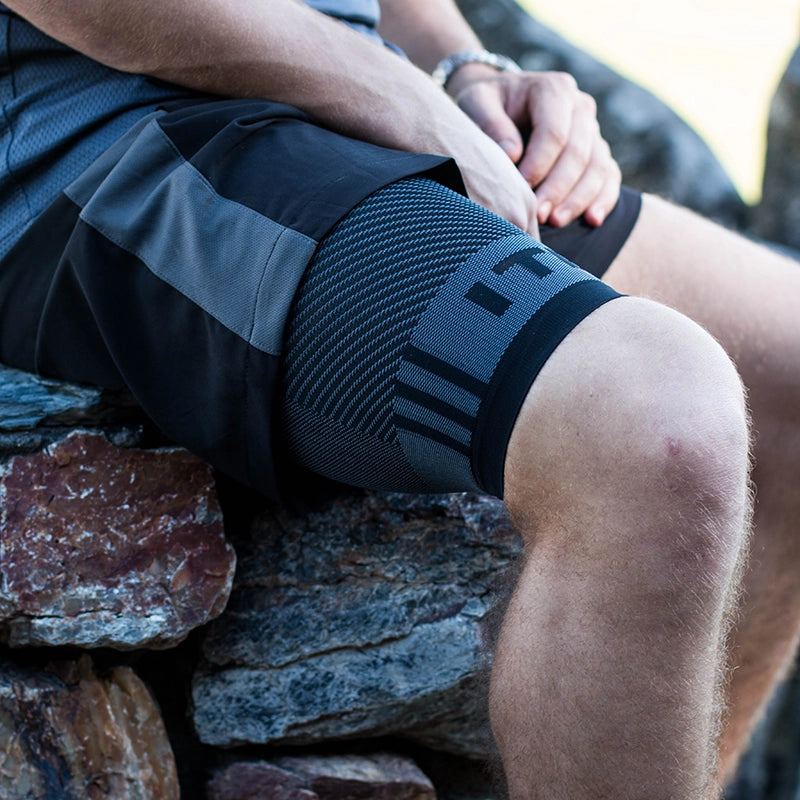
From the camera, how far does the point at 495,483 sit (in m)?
0.97

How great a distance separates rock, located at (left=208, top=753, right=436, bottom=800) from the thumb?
986 mm

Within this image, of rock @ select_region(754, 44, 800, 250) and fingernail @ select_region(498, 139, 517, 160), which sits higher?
fingernail @ select_region(498, 139, 517, 160)

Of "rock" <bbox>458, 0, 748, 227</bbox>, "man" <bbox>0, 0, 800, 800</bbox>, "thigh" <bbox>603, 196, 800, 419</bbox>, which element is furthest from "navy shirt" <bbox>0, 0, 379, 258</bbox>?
"rock" <bbox>458, 0, 748, 227</bbox>

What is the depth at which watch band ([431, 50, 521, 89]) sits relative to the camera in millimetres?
1771

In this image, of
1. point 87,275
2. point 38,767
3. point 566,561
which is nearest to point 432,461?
point 566,561

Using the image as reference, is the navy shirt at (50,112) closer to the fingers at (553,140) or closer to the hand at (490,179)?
the hand at (490,179)

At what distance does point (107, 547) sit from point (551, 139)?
910mm

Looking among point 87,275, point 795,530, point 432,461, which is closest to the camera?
point 432,461

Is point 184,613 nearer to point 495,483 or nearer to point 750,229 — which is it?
point 495,483

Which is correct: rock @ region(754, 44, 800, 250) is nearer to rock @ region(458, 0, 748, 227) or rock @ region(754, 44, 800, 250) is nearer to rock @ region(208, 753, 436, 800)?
rock @ region(458, 0, 748, 227)

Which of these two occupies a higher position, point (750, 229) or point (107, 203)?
point (107, 203)

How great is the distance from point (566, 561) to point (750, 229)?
3.58m

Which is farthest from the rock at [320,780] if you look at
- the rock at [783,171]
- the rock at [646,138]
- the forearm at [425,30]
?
the rock at [646,138]

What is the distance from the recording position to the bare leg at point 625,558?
0.86 meters
